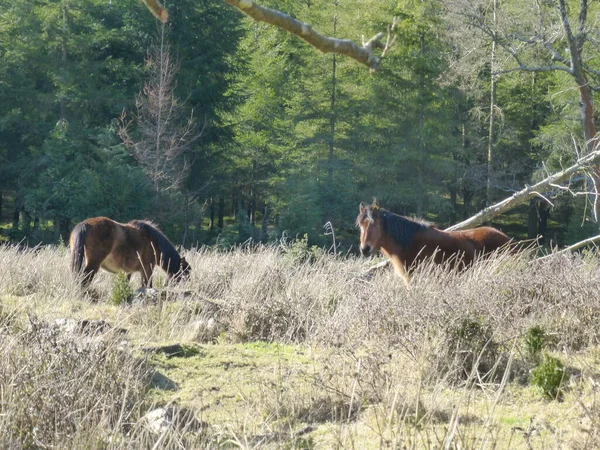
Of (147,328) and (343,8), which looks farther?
(343,8)

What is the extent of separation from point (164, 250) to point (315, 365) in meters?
5.84

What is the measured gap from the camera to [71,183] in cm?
3048

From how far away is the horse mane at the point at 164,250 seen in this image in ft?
38.0

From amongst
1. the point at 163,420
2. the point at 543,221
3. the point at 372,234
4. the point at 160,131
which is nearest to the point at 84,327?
the point at 163,420

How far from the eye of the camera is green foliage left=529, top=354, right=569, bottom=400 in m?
5.52

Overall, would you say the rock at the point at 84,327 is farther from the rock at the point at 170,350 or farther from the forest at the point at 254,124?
the forest at the point at 254,124

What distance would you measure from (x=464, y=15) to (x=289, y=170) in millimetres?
15418

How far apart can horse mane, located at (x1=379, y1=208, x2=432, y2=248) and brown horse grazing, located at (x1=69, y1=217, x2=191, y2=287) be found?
307cm

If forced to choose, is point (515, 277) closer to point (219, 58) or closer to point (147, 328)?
point (147, 328)

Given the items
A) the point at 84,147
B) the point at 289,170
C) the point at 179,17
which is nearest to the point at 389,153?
the point at 289,170

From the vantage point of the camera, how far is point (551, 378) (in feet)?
18.1

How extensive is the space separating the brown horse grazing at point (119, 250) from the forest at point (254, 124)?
18400mm

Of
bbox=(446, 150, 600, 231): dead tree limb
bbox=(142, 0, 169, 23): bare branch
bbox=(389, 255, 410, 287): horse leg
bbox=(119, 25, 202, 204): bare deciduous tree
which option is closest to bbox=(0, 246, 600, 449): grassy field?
bbox=(389, 255, 410, 287): horse leg

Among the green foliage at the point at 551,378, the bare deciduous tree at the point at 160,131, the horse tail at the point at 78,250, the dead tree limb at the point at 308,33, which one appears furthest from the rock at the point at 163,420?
the bare deciduous tree at the point at 160,131
